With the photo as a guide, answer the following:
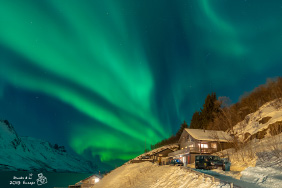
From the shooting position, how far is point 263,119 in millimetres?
48781

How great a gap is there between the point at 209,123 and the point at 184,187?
61595 mm

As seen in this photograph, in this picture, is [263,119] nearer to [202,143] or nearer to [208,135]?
[208,135]

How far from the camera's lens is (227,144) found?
55656mm

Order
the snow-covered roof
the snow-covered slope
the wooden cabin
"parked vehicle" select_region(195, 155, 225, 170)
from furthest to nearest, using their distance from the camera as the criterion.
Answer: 1. the snow-covered roof
2. the wooden cabin
3. the snow-covered slope
4. "parked vehicle" select_region(195, 155, 225, 170)

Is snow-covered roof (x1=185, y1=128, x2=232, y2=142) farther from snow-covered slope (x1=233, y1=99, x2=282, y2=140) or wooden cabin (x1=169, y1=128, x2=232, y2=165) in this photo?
snow-covered slope (x1=233, y1=99, x2=282, y2=140)

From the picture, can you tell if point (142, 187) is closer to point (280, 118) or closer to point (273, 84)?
point (280, 118)

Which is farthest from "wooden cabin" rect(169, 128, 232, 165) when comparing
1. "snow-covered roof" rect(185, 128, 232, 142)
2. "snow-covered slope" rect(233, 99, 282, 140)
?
"snow-covered slope" rect(233, 99, 282, 140)

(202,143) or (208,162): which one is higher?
(202,143)

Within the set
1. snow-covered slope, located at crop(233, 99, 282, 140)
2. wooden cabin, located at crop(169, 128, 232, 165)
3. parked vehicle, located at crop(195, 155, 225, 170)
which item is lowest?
parked vehicle, located at crop(195, 155, 225, 170)

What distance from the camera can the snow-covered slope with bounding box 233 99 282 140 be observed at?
45441 millimetres

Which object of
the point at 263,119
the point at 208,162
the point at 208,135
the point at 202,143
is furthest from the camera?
the point at 208,135

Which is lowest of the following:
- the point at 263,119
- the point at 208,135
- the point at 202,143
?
the point at 202,143

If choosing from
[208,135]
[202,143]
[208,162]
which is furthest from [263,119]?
[208,162]

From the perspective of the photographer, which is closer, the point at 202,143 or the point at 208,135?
the point at 202,143
